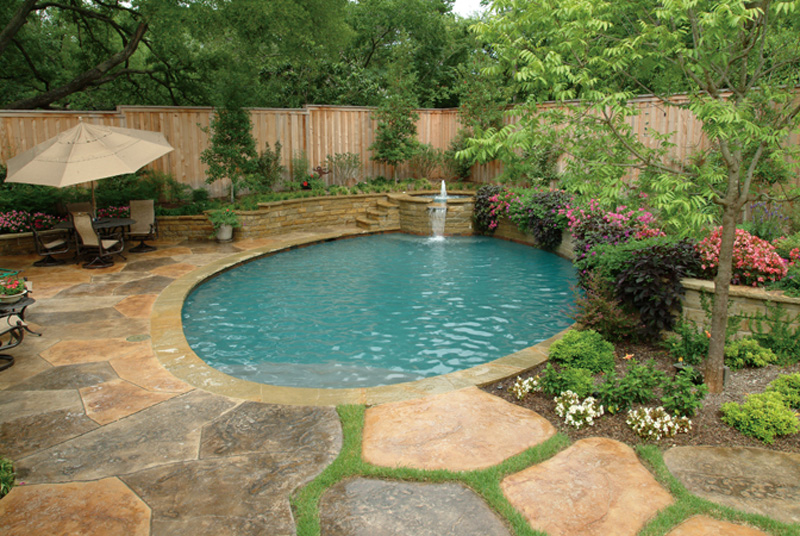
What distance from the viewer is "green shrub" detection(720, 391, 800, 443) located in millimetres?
3787

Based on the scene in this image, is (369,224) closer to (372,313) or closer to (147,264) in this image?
(147,264)

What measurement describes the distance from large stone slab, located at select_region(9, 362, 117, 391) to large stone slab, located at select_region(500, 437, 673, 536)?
12.4 feet

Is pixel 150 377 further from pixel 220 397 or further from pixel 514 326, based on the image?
pixel 514 326

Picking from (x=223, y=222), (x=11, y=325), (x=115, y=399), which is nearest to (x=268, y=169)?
(x=223, y=222)

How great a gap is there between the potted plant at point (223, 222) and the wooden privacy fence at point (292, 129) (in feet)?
6.19

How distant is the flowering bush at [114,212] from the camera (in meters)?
10.7

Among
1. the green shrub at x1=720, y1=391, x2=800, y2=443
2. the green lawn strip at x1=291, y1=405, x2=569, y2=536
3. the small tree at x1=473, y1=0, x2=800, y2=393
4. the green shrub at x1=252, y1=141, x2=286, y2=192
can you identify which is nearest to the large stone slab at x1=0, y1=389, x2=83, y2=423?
the green lawn strip at x1=291, y1=405, x2=569, y2=536

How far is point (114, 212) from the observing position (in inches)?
424

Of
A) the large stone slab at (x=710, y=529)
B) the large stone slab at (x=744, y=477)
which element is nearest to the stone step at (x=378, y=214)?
the large stone slab at (x=744, y=477)

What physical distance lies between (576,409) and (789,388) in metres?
1.67

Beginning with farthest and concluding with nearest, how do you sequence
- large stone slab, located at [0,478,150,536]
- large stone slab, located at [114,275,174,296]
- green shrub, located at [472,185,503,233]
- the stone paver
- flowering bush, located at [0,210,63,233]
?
green shrub, located at [472,185,503,233] → flowering bush, located at [0,210,63,233] → large stone slab, located at [114,275,174,296] → the stone paver → large stone slab, located at [0,478,150,536]

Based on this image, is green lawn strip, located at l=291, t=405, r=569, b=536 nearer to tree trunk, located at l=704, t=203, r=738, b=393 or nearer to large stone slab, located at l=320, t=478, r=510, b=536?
large stone slab, located at l=320, t=478, r=510, b=536

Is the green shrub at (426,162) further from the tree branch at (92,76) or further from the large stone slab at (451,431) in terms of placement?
the large stone slab at (451,431)

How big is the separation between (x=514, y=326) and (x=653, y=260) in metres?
1.81
